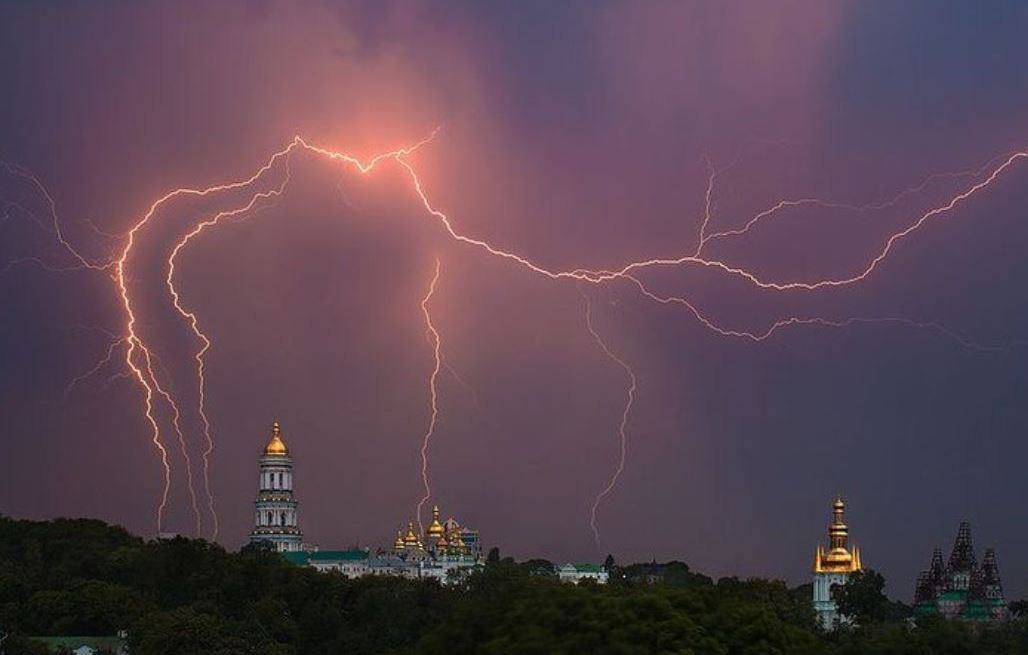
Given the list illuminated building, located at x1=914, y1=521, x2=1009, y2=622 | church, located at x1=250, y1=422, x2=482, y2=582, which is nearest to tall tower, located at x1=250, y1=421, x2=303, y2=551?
church, located at x1=250, y1=422, x2=482, y2=582

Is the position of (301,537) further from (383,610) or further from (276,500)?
(383,610)

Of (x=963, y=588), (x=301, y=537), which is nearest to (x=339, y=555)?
(x=301, y=537)

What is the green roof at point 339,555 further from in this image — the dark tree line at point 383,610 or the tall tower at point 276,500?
the dark tree line at point 383,610

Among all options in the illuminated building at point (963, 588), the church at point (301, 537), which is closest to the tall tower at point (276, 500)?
the church at point (301, 537)

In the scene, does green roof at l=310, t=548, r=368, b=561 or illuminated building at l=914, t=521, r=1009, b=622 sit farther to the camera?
green roof at l=310, t=548, r=368, b=561

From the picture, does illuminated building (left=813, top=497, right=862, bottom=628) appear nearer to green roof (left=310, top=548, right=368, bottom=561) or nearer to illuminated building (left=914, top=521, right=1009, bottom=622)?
illuminated building (left=914, top=521, right=1009, bottom=622)
